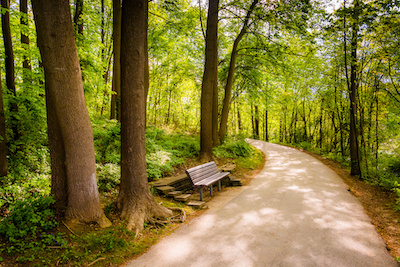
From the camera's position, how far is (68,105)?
4.06m

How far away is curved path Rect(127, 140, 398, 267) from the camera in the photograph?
12.3 ft

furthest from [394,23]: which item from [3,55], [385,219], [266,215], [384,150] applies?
[3,55]

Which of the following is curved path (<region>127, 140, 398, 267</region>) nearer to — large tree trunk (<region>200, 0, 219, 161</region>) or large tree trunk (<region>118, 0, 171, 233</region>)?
large tree trunk (<region>118, 0, 171, 233</region>)

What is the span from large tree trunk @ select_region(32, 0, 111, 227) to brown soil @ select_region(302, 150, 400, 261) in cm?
547

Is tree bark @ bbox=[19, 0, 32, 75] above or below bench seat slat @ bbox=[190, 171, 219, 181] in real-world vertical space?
above

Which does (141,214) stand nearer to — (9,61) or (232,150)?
(9,61)

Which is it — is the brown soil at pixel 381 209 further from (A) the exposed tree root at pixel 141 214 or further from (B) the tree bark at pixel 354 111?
(A) the exposed tree root at pixel 141 214

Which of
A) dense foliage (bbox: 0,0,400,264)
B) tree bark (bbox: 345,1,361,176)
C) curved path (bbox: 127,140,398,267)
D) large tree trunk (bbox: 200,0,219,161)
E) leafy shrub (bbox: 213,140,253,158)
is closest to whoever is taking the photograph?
curved path (bbox: 127,140,398,267)

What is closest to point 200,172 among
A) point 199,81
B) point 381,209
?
point 381,209

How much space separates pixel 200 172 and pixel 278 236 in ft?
10.6

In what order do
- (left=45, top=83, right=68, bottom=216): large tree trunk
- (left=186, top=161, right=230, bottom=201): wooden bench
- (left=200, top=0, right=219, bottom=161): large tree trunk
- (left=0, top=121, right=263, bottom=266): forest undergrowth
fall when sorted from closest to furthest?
1. (left=0, top=121, right=263, bottom=266): forest undergrowth
2. (left=45, top=83, right=68, bottom=216): large tree trunk
3. (left=186, top=161, right=230, bottom=201): wooden bench
4. (left=200, top=0, right=219, bottom=161): large tree trunk

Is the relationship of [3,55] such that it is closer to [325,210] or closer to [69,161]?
[69,161]

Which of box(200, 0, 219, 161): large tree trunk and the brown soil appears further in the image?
box(200, 0, 219, 161): large tree trunk

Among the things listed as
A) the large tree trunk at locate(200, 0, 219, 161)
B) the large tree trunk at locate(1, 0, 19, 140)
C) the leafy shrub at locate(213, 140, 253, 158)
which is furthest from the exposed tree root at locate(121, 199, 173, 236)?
the leafy shrub at locate(213, 140, 253, 158)
